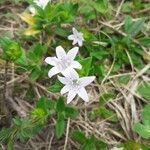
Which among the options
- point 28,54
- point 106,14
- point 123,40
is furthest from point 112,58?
point 28,54

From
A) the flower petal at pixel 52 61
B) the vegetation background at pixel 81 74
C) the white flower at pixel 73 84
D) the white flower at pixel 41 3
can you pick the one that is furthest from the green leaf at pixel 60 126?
the white flower at pixel 41 3

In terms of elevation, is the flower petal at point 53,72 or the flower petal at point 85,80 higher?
the flower petal at point 53,72

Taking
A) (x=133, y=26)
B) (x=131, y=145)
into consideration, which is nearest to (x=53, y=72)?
(x=131, y=145)

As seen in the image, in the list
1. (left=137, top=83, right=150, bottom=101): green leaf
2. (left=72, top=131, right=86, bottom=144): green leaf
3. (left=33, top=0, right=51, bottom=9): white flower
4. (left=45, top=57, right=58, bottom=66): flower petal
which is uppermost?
(left=33, top=0, right=51, bottom=9): white flower

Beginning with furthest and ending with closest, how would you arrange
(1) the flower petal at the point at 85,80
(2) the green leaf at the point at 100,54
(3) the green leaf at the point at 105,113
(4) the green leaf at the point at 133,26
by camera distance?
(4) the green leaf at the point at 133,26 < (2) the green leaf at the point at 100,54 < (3) the green leaf at the point at 105,113 < (1) the flower petal at the point at 85,80

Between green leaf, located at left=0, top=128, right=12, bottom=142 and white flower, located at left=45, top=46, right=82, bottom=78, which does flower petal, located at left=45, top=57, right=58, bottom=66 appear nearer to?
white flower, located at left=45, top=46, right=82, bottom=78

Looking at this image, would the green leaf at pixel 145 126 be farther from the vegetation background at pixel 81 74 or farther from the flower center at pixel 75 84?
the flower center at pixel 75 84

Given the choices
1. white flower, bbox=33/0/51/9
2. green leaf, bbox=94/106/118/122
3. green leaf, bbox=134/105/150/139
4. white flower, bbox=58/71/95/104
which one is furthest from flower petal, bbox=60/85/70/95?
white flower, bbox=33/0/51/9
